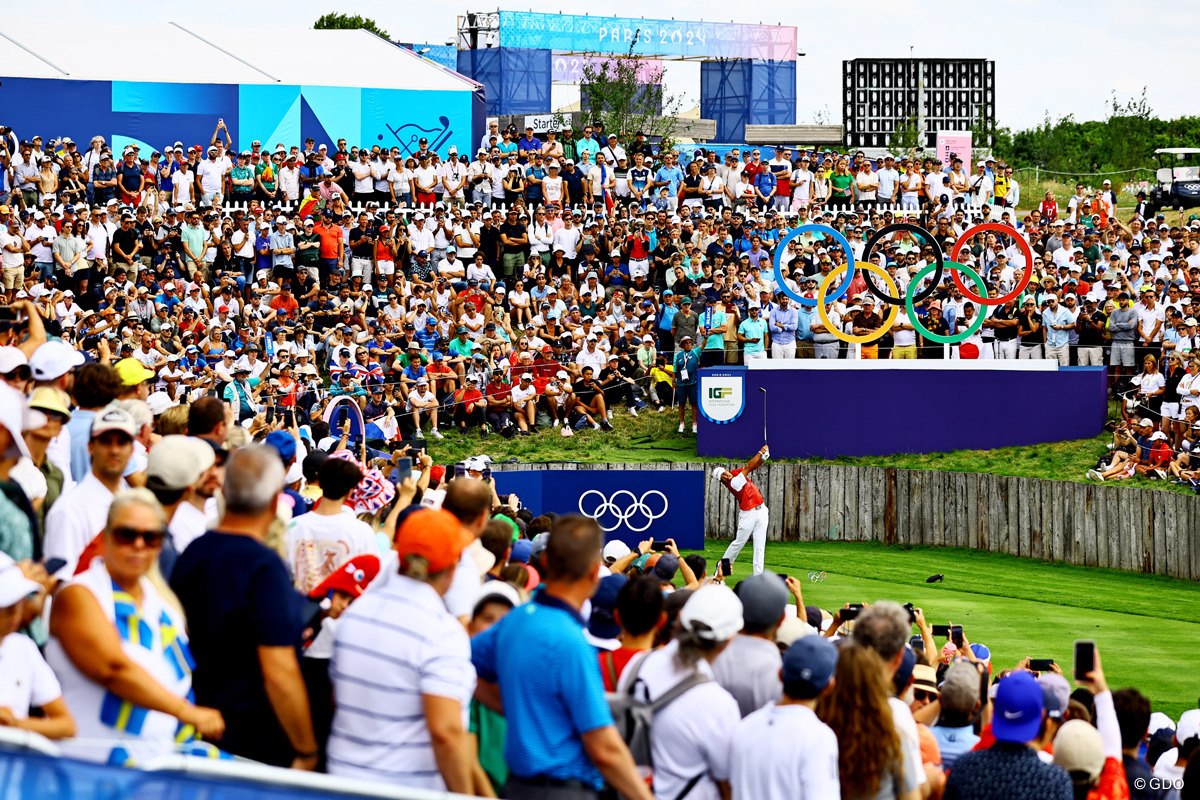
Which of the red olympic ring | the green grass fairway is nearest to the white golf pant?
the green grass fairway

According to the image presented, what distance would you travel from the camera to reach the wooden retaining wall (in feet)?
69.4

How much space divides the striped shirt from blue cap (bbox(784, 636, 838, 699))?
1203mm

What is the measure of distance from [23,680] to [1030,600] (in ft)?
56.0

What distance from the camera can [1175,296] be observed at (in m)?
24.8

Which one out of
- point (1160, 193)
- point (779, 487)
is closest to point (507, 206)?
point (779, 487)

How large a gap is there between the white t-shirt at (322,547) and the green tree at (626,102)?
54247 mm

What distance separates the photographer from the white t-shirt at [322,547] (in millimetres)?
6910

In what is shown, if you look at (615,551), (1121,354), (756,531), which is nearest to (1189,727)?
(615,551)

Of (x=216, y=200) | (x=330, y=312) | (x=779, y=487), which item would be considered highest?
(x=216, y=200)

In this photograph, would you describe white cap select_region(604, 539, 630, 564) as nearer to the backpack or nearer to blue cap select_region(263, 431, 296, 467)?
blue cap select_region(263, 431, 296, 467)

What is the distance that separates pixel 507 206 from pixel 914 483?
441 inches

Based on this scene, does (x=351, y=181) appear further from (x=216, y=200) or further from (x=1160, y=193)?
(x=1160, y=193)

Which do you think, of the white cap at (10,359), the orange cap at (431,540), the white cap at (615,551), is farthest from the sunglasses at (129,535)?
the white cap at (615,551)

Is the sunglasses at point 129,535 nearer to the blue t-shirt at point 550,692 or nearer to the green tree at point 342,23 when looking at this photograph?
the blue t-shirt at point 550,692
